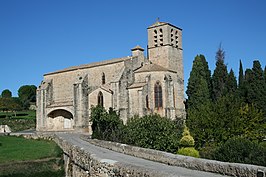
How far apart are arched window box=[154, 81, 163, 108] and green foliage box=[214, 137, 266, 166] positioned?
23.6m

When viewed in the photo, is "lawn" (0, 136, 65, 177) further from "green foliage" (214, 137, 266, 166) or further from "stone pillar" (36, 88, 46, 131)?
"stone pillar" (36, 88, 46, 131)

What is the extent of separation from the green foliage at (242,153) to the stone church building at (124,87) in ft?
77.5

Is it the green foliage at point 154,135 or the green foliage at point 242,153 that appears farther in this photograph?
the green foliage at point 154,135

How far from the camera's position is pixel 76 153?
587 inches

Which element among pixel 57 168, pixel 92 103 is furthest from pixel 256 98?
pixel 57 168

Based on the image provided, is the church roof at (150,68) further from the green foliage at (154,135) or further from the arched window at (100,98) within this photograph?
the green foliage at (154,135)

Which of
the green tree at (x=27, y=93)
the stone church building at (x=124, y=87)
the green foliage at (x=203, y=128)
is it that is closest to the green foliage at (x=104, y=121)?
the stone church building at (x=124, y=87)

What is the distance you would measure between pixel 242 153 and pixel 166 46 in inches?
1219

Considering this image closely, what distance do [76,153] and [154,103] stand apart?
2525cm

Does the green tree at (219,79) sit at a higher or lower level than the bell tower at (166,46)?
lower

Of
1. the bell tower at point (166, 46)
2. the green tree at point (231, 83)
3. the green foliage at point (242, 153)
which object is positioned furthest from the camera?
the bell tower at point (166, 46)

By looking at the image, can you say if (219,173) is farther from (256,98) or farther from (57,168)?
(256,98)

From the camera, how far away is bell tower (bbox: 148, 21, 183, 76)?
44000 millimetres

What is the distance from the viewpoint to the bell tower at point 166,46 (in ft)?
144
